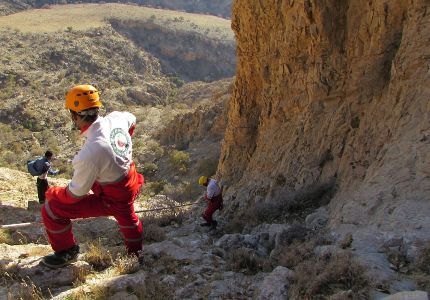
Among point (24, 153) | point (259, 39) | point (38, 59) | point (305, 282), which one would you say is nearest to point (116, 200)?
point (305, 282)

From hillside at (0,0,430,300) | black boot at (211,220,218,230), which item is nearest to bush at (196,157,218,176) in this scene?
hillside at (0,0,430,300)

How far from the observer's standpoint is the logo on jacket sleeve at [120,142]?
4422 millimetres

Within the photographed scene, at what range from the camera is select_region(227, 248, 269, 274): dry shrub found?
5.05m

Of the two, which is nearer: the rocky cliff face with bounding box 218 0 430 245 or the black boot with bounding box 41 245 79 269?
the black boot with bounding box 41 245 79 269

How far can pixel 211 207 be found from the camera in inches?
354

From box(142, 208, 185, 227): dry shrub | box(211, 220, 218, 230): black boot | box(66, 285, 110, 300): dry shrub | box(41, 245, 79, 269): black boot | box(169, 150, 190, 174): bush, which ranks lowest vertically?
box(169, 150, 190, 174): bush

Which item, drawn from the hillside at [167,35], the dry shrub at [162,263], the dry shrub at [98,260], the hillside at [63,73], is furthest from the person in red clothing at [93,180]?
the hillside at [167,35]

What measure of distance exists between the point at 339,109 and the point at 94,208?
4.50 metres

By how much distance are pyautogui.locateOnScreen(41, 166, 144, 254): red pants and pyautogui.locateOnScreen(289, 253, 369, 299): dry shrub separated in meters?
1.78

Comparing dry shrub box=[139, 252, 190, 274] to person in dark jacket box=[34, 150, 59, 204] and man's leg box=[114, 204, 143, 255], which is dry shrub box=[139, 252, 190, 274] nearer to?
man's leg box=[114, 204, 143, 255]

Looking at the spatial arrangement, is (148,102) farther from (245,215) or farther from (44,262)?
(44,262)

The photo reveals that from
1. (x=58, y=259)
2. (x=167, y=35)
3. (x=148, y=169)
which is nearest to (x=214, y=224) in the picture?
(x=58, y=259)

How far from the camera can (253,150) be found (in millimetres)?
11344

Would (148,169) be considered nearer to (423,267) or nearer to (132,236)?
(132,236)
